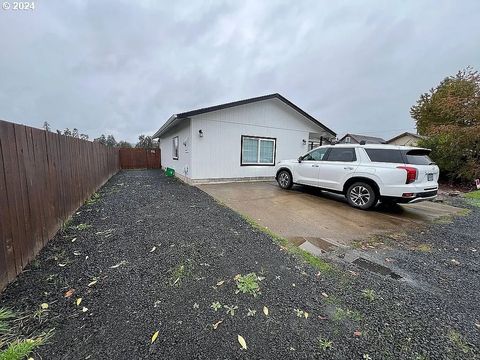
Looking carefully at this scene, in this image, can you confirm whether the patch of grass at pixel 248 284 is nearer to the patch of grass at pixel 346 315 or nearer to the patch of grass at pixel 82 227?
the patch of grass at pixel 346 315

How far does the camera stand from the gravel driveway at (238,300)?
1.52 m

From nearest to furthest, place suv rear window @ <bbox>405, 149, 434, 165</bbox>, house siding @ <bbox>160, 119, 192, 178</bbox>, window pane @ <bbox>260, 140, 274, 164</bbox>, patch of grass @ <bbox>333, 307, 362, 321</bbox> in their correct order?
patch of grass @ <bbox>333, 307, 362, 321</bbox> < suv rear window @ <bbox>405, 149, 434, 165</bbox> < house siding @ <bbox>160, 119, 192, 178</bbox> < window pane @ <bbox>260, 140, 274, 164</bbox>

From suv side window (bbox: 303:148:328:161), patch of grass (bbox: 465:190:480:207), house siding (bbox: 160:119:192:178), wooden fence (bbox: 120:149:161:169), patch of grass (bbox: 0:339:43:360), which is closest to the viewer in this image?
patch of grass (bbox: 0:339:43:360)

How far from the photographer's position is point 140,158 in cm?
1983

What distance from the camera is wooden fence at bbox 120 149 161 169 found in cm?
1927

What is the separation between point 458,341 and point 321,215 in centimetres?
337

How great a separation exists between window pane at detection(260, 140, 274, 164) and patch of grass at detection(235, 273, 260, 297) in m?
8.36

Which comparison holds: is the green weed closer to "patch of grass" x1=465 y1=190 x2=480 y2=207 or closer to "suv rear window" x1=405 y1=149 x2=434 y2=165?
"suv rear window" x1=405 y1=149 x2=434 y2=165

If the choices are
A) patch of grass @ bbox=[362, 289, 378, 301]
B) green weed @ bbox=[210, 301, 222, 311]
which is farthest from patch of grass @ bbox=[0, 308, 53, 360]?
patch of grass @ bbox=[362, 289, 378, 301]

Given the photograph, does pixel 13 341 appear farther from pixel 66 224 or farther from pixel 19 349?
pixel 66 224

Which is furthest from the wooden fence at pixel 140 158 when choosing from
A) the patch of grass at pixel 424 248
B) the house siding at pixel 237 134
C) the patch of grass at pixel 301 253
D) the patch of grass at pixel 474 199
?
the patch of grass at pixel 474 199

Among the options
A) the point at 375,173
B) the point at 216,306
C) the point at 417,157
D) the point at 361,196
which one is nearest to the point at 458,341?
the point at 216,306

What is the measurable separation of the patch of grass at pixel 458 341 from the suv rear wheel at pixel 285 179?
612cm

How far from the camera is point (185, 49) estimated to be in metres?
12.1
